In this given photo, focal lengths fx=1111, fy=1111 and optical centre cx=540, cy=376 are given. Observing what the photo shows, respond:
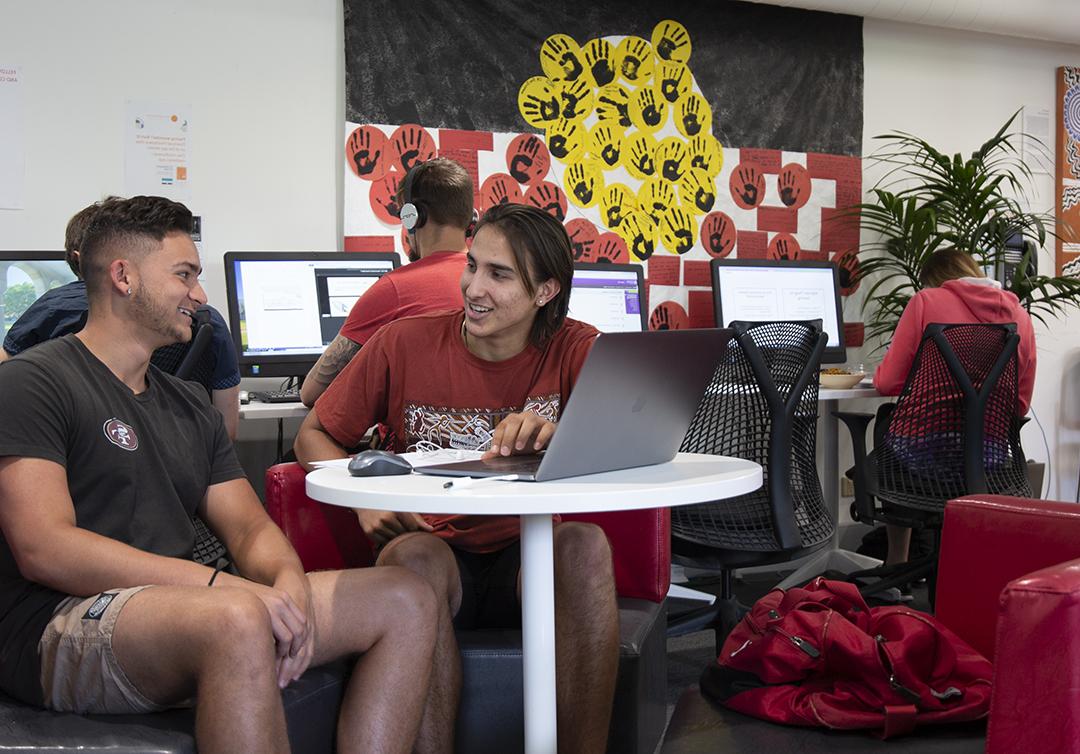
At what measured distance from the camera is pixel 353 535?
2131 mm

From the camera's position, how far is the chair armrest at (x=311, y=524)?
80.7 inches

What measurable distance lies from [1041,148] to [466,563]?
14.1 ft

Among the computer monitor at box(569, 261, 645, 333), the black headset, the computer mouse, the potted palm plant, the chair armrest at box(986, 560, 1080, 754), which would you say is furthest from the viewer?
the potted palm plant

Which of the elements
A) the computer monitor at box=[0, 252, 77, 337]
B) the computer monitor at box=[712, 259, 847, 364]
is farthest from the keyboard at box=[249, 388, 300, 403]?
the computer monitor at box=[712, 259, 847, 364]

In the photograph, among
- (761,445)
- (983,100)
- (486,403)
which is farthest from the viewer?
(983,100)

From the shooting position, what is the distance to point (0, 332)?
10.5 feet

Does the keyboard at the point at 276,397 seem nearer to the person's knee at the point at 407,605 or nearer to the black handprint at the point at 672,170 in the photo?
the person's knee at the point at 407,605

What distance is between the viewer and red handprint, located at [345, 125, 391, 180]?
3807mm

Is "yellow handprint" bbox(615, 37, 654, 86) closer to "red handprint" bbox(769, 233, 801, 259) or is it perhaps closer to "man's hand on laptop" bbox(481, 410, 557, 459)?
"red handprint" bbox(769, 233, 801, 259)

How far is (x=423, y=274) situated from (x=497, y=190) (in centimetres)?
156

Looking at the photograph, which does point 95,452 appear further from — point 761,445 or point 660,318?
point 660,318

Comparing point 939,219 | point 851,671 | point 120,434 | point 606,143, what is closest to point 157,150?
point 606,143

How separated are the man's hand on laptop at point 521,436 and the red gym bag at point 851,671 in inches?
16.8

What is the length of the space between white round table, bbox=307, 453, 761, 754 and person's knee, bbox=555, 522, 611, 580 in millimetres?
198
